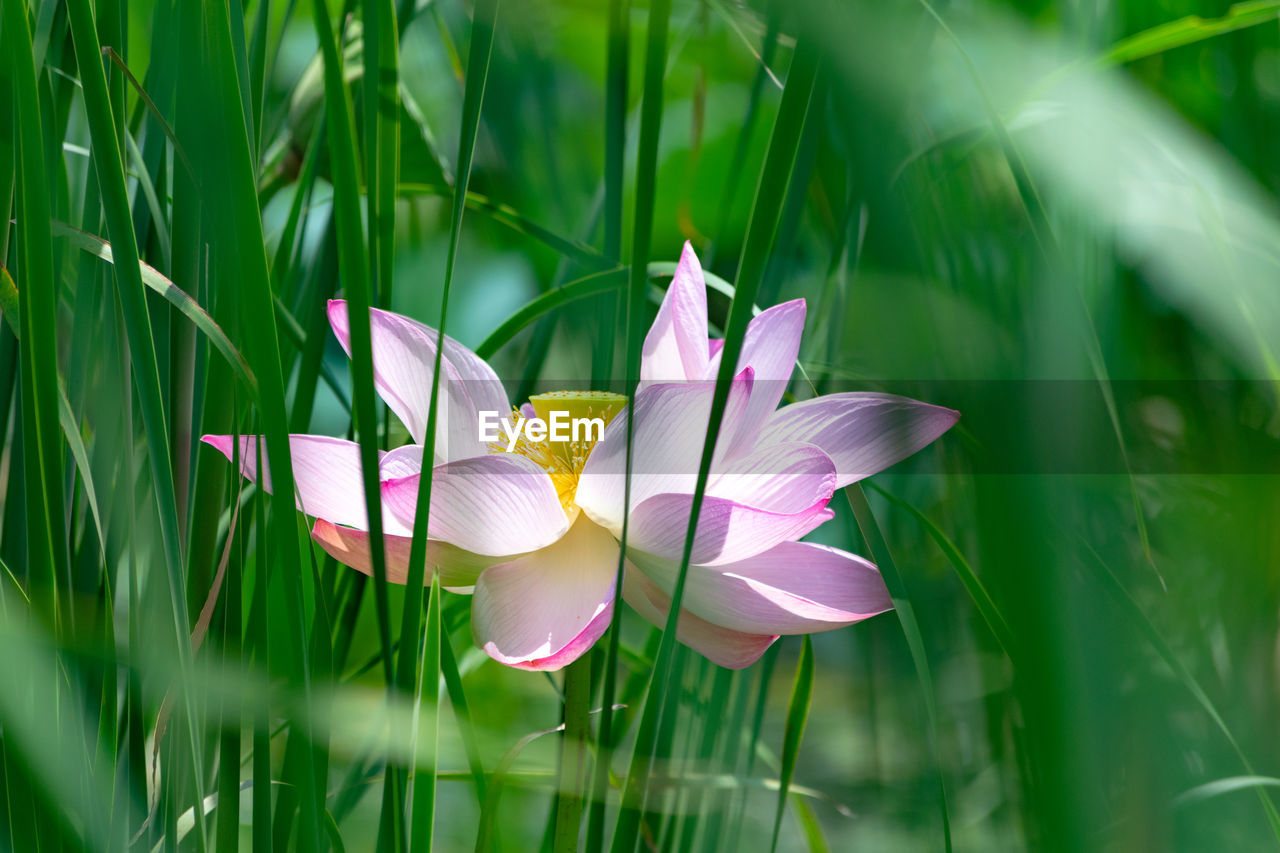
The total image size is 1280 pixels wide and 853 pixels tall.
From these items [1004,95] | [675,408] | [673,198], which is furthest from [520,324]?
[673,198]

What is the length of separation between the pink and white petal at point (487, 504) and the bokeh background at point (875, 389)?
0.03 m

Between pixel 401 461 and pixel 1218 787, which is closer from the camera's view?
pixel 1218 787

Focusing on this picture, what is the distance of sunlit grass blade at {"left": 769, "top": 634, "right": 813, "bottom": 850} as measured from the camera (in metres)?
0.23

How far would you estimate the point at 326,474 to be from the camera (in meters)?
0.23

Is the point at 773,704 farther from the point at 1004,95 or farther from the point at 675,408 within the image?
the point at 1004,95

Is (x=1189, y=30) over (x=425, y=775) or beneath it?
over

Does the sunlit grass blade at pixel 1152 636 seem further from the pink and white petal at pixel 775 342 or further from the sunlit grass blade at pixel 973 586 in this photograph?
the pink and white petal at pixel 775 342

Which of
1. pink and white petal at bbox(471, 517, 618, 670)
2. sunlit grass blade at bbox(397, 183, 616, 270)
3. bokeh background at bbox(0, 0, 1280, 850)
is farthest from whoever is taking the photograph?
sunlit grass blade at bbox(397, 183, 616, 270)

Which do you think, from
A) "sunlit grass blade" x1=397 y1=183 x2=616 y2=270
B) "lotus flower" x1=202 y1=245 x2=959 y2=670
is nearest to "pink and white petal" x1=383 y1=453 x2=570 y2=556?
"lotus flower" x1=202 y1=245 x2=959 y2=670

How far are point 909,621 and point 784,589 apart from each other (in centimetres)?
5

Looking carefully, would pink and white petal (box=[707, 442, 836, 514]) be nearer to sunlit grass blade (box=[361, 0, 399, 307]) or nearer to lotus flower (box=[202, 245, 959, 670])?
lotus flower (box=[202, 245, 959, 670])

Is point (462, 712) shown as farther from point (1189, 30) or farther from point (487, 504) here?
point (1189, 30)

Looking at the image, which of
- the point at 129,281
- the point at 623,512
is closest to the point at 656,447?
the point at 623,512

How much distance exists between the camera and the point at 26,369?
190mm
